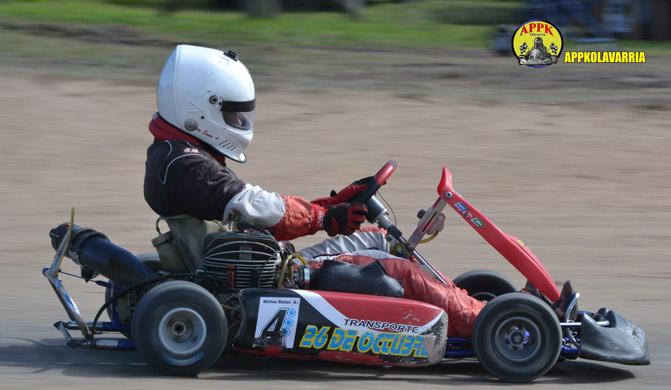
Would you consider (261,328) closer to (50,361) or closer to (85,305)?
(50,361)

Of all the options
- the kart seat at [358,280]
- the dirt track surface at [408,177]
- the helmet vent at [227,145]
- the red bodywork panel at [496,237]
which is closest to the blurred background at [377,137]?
the dirt track surface at [408,177]

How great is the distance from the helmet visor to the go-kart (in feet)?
1.80

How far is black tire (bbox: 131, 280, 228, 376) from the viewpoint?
5117 millimetres

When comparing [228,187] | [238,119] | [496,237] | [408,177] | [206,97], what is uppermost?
[206,97]

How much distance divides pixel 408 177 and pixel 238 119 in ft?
18.2

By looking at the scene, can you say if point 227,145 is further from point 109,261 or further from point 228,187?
point 109,261

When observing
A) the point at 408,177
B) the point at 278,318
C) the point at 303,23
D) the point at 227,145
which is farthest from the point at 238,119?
the point at 303,23

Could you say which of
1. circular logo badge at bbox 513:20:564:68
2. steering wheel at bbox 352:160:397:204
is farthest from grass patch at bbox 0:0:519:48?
steering wheel at bbox 352:160:397:204

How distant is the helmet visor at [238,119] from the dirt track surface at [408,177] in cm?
119

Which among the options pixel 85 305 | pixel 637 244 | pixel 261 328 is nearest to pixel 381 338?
pixel 261 328

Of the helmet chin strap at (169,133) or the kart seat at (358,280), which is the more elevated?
the helmet chin strap at (169,133)

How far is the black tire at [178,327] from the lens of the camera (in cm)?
512

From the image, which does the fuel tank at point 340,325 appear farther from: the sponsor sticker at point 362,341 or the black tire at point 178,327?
the black tire at point 178,327

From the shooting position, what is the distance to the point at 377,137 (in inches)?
493
